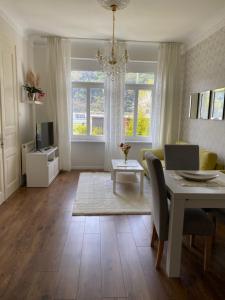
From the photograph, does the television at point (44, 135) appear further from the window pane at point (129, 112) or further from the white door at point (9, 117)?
the window pane at point (129, 112)

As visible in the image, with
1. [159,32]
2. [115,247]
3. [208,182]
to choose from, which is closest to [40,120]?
[159,32]

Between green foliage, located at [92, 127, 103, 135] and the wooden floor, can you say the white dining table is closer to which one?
the wooden floor

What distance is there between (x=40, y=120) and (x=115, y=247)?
3820 millimetres

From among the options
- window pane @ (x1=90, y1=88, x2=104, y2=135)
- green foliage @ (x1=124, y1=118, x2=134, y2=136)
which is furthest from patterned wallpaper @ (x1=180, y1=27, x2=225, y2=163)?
window pane @ (x1=90, y1=88, x2=104, y2=135)

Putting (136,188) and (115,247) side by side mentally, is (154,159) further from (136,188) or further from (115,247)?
(136,188)

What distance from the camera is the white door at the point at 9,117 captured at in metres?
3.54

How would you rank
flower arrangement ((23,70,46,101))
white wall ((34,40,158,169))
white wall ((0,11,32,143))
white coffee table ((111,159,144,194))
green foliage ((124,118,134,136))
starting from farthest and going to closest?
green foliage ((124,118,134,136)) → white wall ((34,40,158,169)) → flower arrangement ((23,70,46,101)) → white coffee table ((111,159,144,194)) → white wall ((0,11,32,143))

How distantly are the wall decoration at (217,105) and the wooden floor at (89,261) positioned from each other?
1783 millimetres

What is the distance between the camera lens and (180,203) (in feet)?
6.16

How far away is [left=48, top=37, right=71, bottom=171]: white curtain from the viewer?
496cm

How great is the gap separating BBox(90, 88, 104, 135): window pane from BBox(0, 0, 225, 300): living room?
0.02 meters

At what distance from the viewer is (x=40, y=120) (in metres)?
5.34

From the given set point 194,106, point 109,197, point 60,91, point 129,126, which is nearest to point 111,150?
point 129,126

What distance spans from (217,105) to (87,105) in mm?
2959
